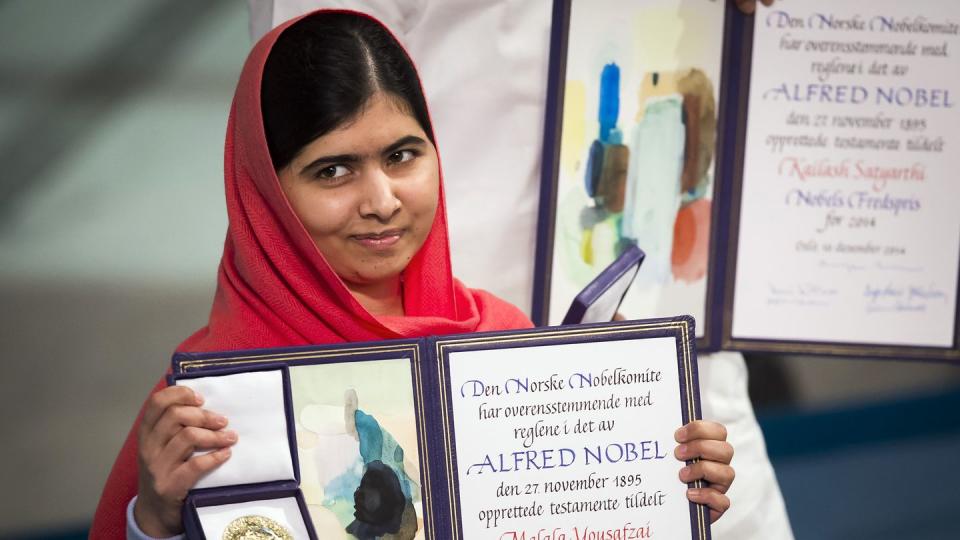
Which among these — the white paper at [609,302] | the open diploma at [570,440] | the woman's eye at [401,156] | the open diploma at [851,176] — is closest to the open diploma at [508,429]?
the open diploma at [570,440]

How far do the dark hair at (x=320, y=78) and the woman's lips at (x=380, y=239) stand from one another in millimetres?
140

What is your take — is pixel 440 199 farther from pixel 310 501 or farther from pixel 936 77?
pixel 936 77

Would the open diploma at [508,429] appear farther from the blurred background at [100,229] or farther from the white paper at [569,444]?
the blurred background at [100,229]

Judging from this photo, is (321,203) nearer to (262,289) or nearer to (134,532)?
(262,289)

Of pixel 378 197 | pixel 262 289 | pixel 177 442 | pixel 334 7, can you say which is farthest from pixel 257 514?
pixel 334 7

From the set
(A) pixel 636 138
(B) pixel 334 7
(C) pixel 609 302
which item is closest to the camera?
(C) pixel 609 302

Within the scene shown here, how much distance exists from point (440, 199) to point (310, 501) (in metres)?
0.50

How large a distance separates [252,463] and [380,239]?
0.34m

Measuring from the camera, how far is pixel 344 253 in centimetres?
141

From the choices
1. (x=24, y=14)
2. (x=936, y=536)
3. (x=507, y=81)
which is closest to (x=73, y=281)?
(x=24, y=14)

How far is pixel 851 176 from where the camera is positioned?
207cm

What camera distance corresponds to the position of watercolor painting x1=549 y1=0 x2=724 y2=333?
202 centimetres

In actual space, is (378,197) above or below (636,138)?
below

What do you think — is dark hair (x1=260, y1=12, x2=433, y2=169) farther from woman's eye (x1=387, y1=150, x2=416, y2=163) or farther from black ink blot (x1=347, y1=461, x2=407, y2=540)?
black ink blot (x1=347, y1=461, x2=407, y2=540)
